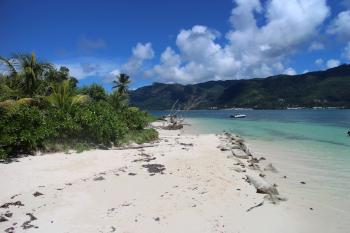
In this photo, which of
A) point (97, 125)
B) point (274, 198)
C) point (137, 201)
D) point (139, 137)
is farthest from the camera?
point (139, 137)

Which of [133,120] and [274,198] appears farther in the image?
[133,120]

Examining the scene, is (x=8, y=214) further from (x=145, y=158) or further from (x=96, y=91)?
(x=96, y=91)

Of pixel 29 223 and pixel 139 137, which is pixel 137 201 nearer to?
pixel 29 223

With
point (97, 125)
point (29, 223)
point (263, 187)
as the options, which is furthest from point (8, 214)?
point (97, 125)

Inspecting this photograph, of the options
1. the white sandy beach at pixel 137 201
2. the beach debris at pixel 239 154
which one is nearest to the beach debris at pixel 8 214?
the white sandy beach at pixel 137 201

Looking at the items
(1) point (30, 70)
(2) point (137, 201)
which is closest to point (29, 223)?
(2) point (137, 201)

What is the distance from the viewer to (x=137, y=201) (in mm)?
8734

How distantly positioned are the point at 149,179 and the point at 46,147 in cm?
593

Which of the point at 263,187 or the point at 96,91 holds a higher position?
the point at 96,91

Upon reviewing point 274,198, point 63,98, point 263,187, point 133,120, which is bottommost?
point 274,198

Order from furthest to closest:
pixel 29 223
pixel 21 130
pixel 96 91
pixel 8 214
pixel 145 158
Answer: pixel 96 91, pixel 145 158, pixel 21 130, pixel 8 214, pixel 29 223

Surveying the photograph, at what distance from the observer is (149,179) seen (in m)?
11.1

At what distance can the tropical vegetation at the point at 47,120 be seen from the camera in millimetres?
14031

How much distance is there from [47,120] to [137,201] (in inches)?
335
